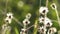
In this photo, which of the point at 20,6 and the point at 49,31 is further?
the point at 20,6

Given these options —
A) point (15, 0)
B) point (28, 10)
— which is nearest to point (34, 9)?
point (28, 10)

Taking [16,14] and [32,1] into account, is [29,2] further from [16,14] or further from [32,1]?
[16,14]

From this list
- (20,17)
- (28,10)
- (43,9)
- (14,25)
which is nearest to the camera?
(43,9)

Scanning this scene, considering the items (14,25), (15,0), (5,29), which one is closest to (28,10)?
(15,0)

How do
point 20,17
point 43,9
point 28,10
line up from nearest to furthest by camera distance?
1. point 43,9
2. point 20,17
3. point 28,10

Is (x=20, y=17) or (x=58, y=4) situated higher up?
(x=58, y=4)

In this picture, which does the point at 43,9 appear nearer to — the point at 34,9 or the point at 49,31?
the point at 49,31

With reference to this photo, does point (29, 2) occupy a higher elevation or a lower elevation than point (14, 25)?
higher

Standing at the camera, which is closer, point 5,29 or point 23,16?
point 5,29

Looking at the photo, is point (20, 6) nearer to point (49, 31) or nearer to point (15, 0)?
point (15, 0)
